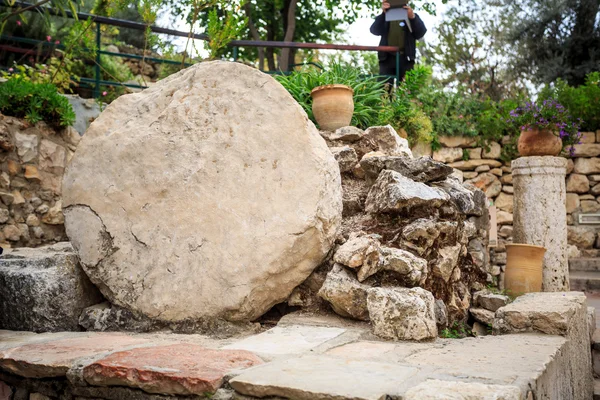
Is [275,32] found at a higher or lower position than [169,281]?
higher

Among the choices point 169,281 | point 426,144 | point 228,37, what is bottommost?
point 169,281

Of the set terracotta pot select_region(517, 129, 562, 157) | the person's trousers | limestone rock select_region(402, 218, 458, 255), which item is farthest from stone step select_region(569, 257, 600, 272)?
limestone rock select_region(402, 218, 458, 255)

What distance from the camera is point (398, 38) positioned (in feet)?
24.0

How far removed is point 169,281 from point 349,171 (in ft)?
5.42

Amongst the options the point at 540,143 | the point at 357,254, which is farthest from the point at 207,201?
the point at 540,143

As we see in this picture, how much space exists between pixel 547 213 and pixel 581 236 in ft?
10.4

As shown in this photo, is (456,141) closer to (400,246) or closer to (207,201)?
(400,246)

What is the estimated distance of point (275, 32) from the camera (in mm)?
11961

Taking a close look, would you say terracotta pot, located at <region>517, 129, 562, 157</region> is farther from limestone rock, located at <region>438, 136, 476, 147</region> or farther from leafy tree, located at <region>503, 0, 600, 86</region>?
leafy tree, located at <region>503, 0, 600, 86</region>

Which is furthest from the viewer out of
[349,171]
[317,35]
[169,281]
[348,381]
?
[317,35]

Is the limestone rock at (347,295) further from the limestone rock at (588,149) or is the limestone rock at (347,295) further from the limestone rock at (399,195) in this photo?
the limestone rock at (588,149)

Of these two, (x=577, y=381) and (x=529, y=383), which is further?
(x=577, y=381)

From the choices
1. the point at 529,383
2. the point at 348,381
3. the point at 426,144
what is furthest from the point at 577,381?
the point at 426,144

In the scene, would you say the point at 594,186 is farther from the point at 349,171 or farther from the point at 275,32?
the point at 275,32
